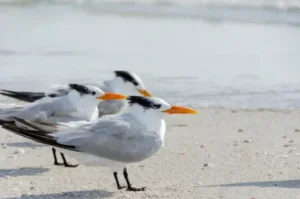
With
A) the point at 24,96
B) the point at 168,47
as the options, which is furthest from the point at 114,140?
the point at 168,47

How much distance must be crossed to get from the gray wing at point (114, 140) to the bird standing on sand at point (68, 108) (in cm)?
84

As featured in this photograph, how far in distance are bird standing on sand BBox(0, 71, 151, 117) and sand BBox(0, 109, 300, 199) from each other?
0.35m

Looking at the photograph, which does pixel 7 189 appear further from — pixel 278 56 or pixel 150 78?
pixel 278 56

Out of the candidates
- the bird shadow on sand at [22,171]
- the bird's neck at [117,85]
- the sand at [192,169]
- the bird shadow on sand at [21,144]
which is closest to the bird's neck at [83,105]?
the sand at [192,169]

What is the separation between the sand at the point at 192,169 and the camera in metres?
4.59

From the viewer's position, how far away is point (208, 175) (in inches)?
199

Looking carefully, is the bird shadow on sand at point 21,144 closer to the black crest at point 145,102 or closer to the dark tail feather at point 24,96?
the dark tail feather at point 24,96

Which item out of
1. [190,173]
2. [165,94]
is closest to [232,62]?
[165,94]

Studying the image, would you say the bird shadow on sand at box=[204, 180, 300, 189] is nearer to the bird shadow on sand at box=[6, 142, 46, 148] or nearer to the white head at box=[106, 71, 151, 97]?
the bird shadow on sand at box=[6, 142, 46, 148]

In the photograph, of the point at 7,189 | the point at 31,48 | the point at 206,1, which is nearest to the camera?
the point at 7,189

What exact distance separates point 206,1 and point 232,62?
6357 millimetres

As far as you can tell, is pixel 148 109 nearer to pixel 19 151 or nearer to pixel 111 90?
pixel 19 151

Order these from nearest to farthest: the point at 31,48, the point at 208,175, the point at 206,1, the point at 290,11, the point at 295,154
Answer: the point at 208,175 < the point at 295,154 < the point at 31,48 < the point at 290,11 < the point at 206,1

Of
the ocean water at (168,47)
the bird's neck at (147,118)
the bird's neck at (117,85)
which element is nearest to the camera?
the bird's neck at (147,118)
